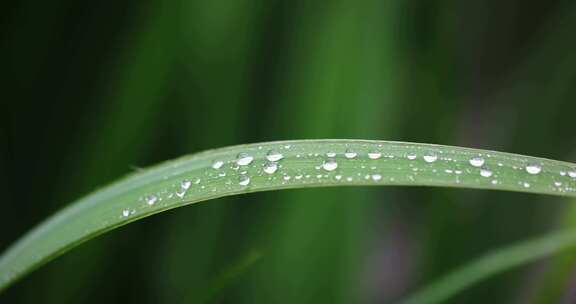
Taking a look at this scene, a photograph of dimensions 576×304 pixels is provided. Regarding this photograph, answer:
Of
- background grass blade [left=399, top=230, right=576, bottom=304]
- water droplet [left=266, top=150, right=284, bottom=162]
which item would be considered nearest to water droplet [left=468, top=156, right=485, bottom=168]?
water droplet [left=266, top=150, right=284, bottom=162]

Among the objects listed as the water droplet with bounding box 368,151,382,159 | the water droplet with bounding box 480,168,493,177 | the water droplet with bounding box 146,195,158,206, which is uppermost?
the water droplet with bounding box 368,151,382,159

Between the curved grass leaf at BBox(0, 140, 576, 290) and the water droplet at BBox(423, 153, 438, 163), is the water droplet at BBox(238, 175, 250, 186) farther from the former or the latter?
the water droplet at BBox(423, 153, 438, 163)

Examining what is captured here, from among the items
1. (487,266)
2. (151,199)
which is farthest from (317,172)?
(487,266)

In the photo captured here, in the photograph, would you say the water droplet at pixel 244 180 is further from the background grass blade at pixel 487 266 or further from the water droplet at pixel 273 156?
the background grass blade at pixel 487 266

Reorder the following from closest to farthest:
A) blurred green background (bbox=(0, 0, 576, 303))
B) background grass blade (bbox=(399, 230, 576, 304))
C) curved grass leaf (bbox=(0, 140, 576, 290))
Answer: curved grass leaf (bbox=(0, 140, 576, 290))
background grass blade (bbox=(399, 230, 576, 304))
blurred green background (bbox=(0, 0, 576, 303))

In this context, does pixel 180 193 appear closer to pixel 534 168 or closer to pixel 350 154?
pixel 350 154

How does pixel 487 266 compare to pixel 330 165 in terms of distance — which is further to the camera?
pixel 487 266

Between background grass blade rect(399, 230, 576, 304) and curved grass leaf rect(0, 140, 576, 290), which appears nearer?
curved grass leaf rect(0, 140, 576, 290)

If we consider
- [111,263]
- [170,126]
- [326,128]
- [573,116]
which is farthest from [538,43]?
[111,263]
